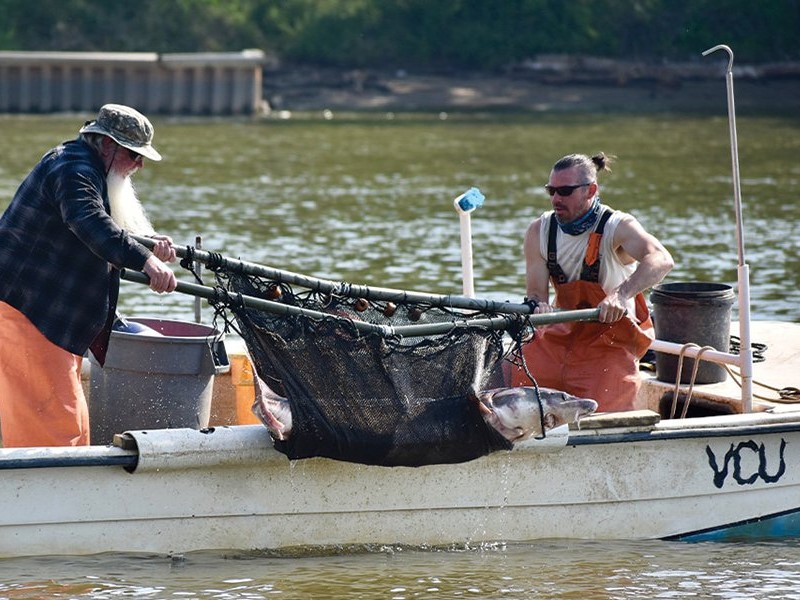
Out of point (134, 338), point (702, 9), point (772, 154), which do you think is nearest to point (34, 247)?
point (134, 338)

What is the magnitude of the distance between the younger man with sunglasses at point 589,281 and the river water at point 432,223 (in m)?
0.87

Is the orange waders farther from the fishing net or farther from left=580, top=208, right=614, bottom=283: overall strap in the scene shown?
left=580, top=208, right=614, bottom=283: overall strap

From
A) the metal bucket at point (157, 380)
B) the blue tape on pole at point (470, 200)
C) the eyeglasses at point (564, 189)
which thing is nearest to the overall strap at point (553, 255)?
the eyeglasses at point (564, 189)

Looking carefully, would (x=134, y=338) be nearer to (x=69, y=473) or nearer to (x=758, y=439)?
(x=69, y=473)

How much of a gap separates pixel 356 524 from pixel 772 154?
25.6 meters

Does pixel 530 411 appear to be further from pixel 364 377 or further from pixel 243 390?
pixel 243 390

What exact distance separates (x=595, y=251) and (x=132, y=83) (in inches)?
1511

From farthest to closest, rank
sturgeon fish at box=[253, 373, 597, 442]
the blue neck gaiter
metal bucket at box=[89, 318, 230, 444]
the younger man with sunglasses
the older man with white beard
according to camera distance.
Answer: the blue neck gaiter < the younger man with sunglasses < metal bucket at box=[89, 318, 230, 444] < sturgeon fish at box=[253, 373, 597, 442] < the older man with white beard

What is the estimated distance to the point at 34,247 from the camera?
727 centimetres

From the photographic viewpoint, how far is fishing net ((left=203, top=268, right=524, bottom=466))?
7363 millimetres

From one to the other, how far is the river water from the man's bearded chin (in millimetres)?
1503

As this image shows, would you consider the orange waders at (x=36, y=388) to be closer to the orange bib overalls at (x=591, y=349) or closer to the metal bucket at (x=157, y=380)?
the metal bucket at (x=157, y=380)

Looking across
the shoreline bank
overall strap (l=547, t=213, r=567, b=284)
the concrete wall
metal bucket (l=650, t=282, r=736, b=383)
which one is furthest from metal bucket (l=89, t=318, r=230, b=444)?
the shoreline bank

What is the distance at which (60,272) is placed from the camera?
7281 millimetres
